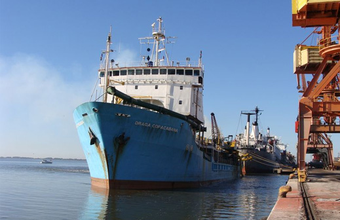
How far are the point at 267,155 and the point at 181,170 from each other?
43.6 m

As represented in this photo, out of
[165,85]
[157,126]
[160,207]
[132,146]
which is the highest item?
[165,85]

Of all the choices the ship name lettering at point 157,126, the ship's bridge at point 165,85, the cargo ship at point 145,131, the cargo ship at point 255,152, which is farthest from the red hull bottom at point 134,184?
the cargo ship at point 255,152

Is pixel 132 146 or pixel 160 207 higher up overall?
pixel 132 146

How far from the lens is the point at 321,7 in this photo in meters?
17.2

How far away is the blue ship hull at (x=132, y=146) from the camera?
17688mm

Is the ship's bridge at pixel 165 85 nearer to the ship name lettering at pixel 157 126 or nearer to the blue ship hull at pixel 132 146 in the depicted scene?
the blue ship hull at pixel 132 146

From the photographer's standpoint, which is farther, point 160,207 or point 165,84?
point 165,84

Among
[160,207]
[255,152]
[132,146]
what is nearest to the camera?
[160,207]

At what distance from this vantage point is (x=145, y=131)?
1841 cm

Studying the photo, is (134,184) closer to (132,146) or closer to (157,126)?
(132,146)

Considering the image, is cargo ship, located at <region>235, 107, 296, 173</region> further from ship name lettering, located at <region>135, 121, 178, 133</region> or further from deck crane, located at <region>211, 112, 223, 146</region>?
ship name lettering, located at <region>135, 121, 178, 133</region>

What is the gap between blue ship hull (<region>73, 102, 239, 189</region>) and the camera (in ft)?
58.0

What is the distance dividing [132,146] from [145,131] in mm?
1124

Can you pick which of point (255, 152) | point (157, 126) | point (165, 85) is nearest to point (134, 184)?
point (157, 126)
